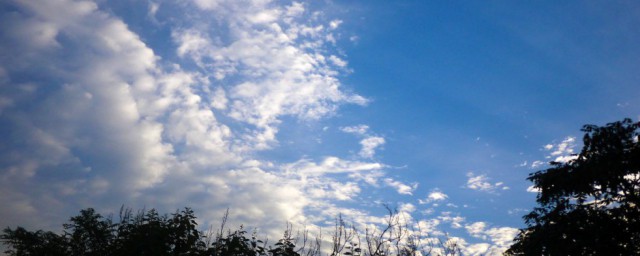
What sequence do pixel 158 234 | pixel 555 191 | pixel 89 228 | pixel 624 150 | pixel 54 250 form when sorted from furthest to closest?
pixel 89 228, pixel 555 191, pixel 624 150, pixel 54 250, pixel 158 234

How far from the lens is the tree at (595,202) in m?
20.5

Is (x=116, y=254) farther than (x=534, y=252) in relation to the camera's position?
No

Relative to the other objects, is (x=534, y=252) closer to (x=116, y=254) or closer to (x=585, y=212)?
(x=585, y=212)

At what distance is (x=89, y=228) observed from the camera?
26.3 metres

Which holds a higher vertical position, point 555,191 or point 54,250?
point 555,191

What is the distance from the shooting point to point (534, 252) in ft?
73.0

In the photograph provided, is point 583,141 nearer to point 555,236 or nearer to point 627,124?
point 627,124

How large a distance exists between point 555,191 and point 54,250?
28582 mm

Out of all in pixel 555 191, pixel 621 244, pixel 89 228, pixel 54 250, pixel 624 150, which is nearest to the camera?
pixel 54 250

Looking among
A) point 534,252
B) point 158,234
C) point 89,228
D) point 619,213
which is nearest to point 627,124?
point 619,213

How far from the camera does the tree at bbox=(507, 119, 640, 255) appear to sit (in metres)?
20.5

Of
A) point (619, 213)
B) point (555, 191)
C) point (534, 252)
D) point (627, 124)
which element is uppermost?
point (627, 124)

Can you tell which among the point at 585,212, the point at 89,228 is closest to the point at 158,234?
the point at 89,228

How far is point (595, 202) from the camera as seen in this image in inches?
877
